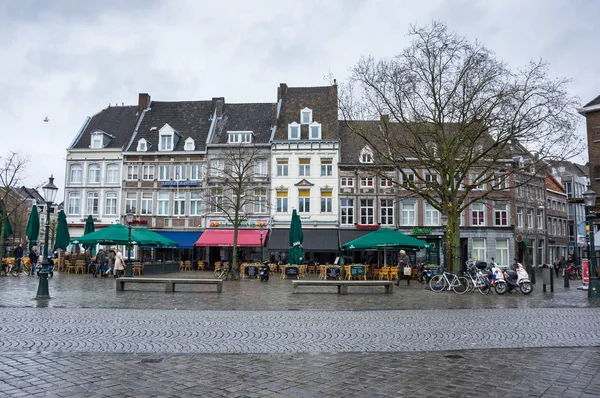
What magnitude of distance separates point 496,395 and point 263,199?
117 feet

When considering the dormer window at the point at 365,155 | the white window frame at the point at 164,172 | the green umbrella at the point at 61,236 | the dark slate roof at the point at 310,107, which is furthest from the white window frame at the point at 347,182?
the green umbrella at the point at 61,236

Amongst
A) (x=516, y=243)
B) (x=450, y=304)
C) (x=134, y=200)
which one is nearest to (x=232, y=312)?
(x=450, y=304)

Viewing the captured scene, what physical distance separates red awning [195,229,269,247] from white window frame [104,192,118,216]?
8902 mm

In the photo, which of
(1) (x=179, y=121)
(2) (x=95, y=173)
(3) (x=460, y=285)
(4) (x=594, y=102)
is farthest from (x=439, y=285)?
(2) (x=95, y=173)

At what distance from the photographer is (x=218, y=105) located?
44156 mm

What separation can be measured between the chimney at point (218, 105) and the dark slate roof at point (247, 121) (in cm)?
39

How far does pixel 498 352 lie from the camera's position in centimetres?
768

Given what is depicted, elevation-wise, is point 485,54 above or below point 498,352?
above

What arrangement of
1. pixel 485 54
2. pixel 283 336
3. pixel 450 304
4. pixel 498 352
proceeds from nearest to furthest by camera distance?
1. pixel 498 352
2. pixel 283 336
3. pixel 450 304
4. pixel 485 54

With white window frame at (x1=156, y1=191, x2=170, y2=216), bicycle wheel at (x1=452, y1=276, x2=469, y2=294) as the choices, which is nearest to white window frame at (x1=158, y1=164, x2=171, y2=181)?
white window frame at (x1=156, y1=191, x2=170, y2=216)

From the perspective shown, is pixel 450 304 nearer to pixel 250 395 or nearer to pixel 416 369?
pixel 416 369

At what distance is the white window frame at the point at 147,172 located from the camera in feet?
137

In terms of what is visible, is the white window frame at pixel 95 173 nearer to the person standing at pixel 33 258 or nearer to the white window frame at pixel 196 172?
the white window frame at pixel 196 172

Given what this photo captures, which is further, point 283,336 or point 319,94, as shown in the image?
point 319,94
